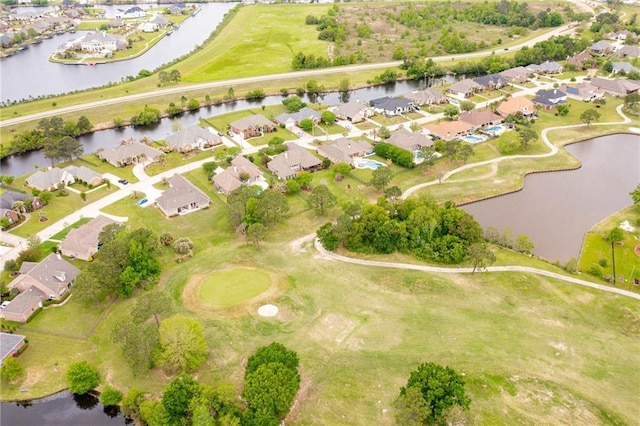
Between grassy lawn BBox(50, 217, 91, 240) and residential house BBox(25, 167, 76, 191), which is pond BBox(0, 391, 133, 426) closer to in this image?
grassy lawn BBox(50, 217, 91, 240)

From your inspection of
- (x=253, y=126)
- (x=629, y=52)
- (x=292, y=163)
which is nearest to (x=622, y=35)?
(x=629, y=52)

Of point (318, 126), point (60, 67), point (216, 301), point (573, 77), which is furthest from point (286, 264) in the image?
point (60, 67)

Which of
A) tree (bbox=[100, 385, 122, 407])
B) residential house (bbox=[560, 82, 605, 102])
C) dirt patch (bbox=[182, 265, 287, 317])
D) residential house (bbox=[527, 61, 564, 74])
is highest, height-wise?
residential house (bbox=[527, 61, 564, 74])

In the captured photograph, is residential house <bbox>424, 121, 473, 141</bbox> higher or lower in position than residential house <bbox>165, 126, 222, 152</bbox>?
higher

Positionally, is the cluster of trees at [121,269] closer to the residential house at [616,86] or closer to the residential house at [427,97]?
the residential house at [427,97]

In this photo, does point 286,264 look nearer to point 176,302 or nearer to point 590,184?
point 176,302

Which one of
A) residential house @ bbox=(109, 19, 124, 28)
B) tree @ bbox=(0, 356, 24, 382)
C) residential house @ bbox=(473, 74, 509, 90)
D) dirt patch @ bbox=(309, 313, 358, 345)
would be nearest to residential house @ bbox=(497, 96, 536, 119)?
residential house @ bbox=(473, 74, 509, 90)

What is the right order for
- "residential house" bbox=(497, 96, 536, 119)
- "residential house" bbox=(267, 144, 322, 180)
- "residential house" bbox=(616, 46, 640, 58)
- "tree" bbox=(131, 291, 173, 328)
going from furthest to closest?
"residential house" bbox=(616, 46, 640, 58)
"residential house" bbox=(497, 96, 536, 119)
"residential house" bbox=(267, 144, 322, 180)
"tree" bbox=(131, 291, 173, 328)
